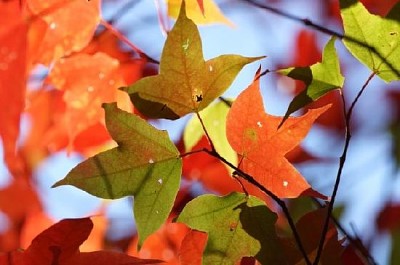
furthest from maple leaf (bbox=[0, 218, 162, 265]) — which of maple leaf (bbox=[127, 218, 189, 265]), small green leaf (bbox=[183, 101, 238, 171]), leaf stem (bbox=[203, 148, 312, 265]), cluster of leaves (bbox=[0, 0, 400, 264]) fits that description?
maple leaf (bbox=[127, 218, 189, 265])

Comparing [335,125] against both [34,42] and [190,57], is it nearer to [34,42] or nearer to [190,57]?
[34,42]

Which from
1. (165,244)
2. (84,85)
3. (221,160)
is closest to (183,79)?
(221,160)

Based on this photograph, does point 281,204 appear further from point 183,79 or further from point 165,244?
point 165,244

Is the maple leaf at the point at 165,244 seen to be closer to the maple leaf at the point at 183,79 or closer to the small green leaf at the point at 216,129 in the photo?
the small green leaf at the point at 216,129

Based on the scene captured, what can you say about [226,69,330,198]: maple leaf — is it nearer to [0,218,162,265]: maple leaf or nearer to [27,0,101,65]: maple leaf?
[0,218,162,265]: maple leaf

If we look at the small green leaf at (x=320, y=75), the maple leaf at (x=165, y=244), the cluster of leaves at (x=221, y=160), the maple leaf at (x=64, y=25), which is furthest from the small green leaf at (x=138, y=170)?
the maple leaf at (x=165, y=244)

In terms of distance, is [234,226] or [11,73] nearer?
[234,226]
